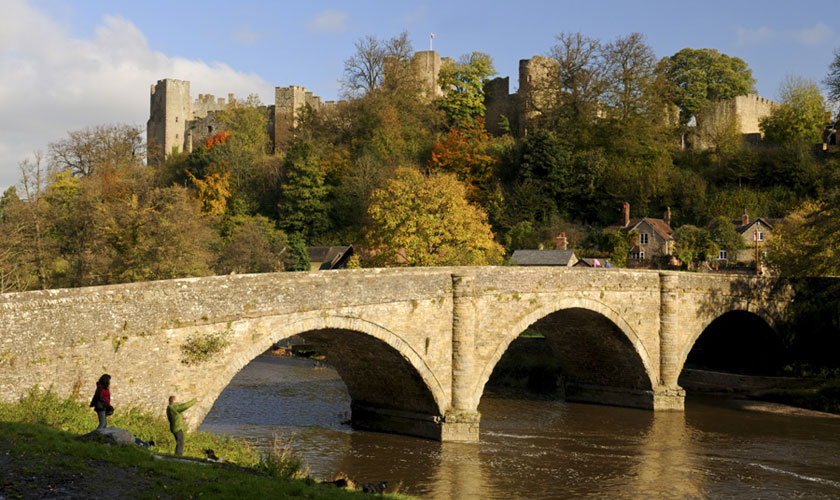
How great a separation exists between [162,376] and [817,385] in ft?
81.9

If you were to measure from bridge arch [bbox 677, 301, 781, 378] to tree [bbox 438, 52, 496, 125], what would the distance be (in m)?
33.1

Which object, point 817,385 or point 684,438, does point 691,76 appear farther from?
point 684,438

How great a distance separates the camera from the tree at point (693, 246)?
150ft

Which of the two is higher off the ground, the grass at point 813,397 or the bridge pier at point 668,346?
the bridge pier at point 668,346

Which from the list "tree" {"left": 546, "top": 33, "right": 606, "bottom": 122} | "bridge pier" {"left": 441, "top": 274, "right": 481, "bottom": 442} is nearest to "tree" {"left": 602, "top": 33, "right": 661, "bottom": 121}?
"tree" {"left": 546, "top": 33, "right": 606, "bottom": 122}

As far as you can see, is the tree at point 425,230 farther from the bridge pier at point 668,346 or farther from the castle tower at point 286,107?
the castle tower at point 286,107

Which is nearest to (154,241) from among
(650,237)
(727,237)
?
(650,237)

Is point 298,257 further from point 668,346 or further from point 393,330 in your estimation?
point 393,330

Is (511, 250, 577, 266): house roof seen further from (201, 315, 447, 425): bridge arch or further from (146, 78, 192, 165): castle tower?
(146, 78, 192, 165): castle tower

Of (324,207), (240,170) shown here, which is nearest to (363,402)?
(324,207)

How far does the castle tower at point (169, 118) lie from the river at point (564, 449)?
53752 millimetres

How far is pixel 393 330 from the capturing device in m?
20.8

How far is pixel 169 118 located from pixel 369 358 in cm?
6351

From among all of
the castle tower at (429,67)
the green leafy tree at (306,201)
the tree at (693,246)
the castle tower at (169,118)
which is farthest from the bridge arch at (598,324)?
the castle tower at (169,118)
